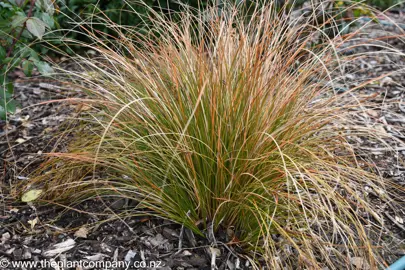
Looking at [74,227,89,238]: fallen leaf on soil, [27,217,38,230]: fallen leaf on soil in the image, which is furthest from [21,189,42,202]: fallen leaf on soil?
[74,227,89,238]: fallen leaf on soil

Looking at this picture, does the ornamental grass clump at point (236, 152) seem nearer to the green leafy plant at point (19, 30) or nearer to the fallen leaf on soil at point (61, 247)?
the fallen leaf on soil at point (61, 247)

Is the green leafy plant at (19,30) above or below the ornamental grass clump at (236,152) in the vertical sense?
above

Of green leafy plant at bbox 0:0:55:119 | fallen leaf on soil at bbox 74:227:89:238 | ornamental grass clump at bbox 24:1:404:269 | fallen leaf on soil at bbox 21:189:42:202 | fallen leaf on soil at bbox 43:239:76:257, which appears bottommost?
fallen leaf on soil at bbox 74:227:89:238

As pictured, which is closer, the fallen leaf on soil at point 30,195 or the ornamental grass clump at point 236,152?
the ornamental grass clump at point 236,152

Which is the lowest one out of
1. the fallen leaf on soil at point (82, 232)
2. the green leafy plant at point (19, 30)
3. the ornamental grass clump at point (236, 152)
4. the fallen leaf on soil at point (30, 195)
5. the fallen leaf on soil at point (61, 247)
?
the fallen leaf on soil at point (82, 232)

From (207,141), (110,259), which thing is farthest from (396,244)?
(110,259)

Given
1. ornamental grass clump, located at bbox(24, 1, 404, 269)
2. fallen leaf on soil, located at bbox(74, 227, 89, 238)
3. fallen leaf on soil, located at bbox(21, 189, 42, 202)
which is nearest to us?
ornamental grass clump, located at bbox(24, 1, 404, 269)

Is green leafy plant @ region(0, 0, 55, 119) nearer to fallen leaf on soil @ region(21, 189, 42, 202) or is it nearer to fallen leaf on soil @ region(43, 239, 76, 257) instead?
fallen leaf on soil @ region(21, 189, 42, 202)

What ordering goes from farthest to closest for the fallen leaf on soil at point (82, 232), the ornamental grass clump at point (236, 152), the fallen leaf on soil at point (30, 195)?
the fallen leaf on soil at point (30, 195) → the fallen leaf on soil at point (82, 232) → the ornamental grass clump at point (236, 152)

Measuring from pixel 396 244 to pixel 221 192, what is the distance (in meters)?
0.86

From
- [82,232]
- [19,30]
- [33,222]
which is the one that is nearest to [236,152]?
[82,232]

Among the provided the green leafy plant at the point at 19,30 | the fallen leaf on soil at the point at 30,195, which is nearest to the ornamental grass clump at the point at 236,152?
the fallen leaf on soil at the point at 30,195

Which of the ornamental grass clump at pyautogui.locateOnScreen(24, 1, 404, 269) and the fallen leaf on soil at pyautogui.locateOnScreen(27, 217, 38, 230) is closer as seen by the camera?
the ornamental grass clump at pyautogui.locateOnScreen(24, 1, 404, 269)

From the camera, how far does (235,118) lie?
1976 mm
